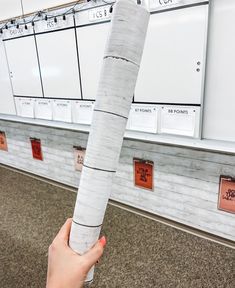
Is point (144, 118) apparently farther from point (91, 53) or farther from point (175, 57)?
point (91, 53)

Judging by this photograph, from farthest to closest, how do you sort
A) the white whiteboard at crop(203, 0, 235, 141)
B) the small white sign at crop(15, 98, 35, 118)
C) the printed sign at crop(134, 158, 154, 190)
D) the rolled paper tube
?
the small white sign at crop(15, 98, 35, 118) < the printed sign at crop(134, 158, 154, 190) < the white whiteboard at crop(203, 0, 235, 141) < the rolled paper tube

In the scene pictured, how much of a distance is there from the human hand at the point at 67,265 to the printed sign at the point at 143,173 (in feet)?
4.50

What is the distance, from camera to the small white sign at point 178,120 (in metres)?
1.42

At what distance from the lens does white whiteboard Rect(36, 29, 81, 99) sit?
183 centimetres

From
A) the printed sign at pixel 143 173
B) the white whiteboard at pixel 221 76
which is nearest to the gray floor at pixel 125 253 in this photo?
the printed sign at pixel 143 173

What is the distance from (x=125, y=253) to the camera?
1.65m

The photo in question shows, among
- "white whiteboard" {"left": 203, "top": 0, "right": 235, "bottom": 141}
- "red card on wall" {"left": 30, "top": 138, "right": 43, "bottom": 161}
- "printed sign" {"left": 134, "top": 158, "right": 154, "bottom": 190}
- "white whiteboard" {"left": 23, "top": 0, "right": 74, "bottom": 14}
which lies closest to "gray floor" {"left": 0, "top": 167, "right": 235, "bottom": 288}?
"printed sign" {"left": 134, "top": 158, "right": 154, "bottom": 190}

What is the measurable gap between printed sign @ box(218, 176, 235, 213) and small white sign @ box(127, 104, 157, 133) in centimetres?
54

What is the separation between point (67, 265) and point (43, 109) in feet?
6.02

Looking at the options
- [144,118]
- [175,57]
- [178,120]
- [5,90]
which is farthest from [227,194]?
[5,90]

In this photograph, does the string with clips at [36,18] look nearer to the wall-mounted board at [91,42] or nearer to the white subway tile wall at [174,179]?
the wall-mounted board at [91,42]

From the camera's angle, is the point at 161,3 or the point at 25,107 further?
the point at 25,107

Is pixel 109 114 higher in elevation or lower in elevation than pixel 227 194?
higher

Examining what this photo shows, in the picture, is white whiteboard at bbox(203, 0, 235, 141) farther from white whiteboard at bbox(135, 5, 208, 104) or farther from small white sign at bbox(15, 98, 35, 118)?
small white sign at bbox(15, 98, 35, 118)
